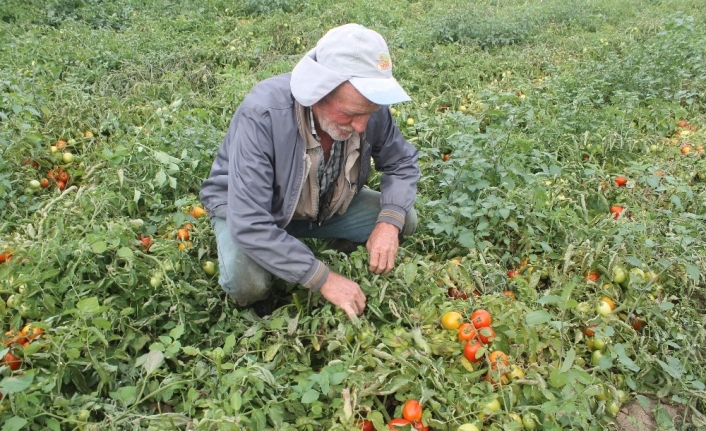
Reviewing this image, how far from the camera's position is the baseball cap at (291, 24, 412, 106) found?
2.04 meters

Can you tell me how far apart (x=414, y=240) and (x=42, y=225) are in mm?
1866

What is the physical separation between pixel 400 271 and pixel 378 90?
2.60 feet

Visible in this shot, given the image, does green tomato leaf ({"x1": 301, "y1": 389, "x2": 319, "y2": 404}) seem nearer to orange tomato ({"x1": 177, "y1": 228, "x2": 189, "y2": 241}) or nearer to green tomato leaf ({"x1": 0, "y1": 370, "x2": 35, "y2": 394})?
green tomato leaf ({"x1": 0, "y1": 370, "x2": 35, "y2": 394})

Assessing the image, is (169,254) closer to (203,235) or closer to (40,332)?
(203,235)

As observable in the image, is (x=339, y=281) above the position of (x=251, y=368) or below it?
above

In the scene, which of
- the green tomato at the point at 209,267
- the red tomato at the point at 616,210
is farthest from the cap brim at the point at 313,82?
the red tomato at the point at 616,210

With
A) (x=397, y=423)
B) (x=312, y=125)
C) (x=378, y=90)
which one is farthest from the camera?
(x=312, y=125)

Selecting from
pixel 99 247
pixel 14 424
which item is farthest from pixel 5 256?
pixel 14 424

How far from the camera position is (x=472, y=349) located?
213cm

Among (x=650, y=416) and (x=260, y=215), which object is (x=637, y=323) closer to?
(x=650, y=416)

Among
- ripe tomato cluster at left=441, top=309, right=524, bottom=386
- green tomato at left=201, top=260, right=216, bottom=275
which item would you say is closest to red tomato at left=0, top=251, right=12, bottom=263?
green tomato at left=201, top=260, right=216, bottom=275

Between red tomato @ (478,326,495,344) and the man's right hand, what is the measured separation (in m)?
0.48

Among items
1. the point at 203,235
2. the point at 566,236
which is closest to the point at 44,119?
the point at 203,235

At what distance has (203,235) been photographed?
9.13ft
